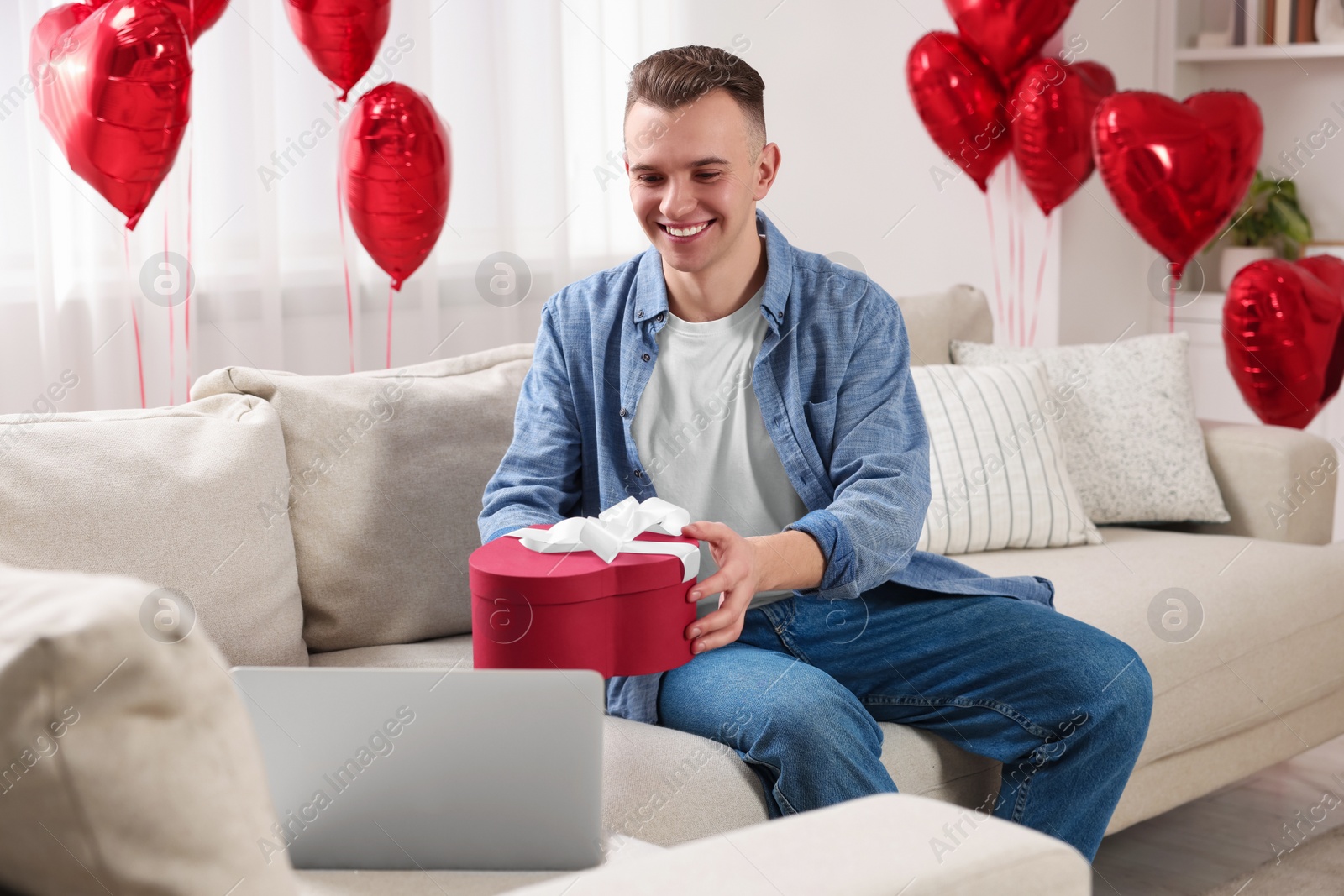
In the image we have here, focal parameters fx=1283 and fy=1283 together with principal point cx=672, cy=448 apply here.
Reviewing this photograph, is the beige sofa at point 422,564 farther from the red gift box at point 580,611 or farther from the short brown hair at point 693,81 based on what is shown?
the short brown hair at point 693,81

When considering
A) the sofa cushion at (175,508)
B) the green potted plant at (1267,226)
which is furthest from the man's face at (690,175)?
the green potted plant at (1267,226)

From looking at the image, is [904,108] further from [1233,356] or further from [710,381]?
[710,381]

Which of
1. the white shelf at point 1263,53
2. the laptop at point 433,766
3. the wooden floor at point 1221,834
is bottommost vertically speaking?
the wooden floor at point 1221,834

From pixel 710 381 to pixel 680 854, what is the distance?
1004 millimetres

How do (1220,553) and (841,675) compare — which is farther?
(1220,553)

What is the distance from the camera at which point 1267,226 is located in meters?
3.93

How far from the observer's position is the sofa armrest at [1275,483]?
2.33 m

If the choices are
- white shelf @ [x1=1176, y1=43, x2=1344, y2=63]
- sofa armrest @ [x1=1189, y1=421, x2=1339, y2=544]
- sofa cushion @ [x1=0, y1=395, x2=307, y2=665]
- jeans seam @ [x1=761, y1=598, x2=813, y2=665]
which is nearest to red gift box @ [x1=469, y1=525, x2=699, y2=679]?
jeans seam @ [x1=761, y1=598, x2=813, y2=665]

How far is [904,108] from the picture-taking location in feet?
11.4

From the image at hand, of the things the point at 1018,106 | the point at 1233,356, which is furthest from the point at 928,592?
the point at 1018,106

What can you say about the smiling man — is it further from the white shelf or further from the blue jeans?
the white shelf

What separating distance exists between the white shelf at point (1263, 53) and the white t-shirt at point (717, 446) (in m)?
2.98

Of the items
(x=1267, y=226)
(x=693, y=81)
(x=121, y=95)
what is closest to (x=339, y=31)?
(x=121, y=95)

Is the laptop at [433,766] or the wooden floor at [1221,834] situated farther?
the wooden floor at [1221,834]
